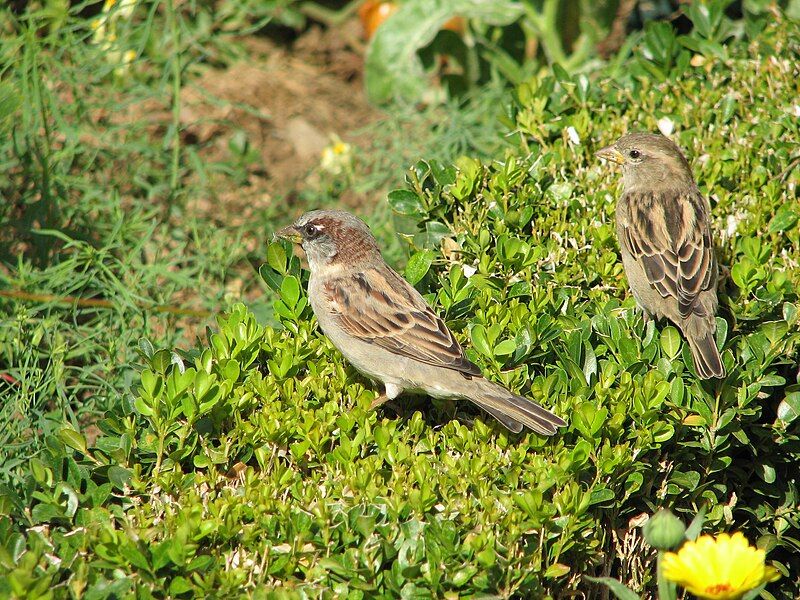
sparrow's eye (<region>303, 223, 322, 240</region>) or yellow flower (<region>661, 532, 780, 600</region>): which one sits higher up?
yellow flower (<region>661, 532, 780, 600</region>)

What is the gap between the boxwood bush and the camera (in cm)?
291

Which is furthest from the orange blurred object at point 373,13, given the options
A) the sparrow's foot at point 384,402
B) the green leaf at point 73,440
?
the green leaf at point 73,440

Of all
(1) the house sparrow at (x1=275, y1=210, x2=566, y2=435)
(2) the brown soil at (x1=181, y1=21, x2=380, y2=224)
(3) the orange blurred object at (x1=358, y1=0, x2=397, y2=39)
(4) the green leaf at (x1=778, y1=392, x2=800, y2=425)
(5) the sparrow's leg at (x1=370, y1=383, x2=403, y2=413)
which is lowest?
(2) the brown soil at (x1=181, y1=21, x2=380, y2=224)

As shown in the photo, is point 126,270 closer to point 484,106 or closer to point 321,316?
point 321,316

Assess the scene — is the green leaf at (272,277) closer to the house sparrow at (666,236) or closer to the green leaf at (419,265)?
the green leaf at (419,265)

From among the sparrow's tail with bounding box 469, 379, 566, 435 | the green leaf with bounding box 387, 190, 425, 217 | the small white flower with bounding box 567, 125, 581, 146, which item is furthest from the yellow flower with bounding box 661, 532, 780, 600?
the small white flower with bounding box 567, 125, 581, 146

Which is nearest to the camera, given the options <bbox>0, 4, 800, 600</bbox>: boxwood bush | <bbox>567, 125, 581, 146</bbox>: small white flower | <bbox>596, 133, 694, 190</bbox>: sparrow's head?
<bbox>0, 4, 800, 600</bbox>: boxwood bush

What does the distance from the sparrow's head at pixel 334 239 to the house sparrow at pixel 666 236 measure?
1.23 metres

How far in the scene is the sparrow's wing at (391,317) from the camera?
3803 mm

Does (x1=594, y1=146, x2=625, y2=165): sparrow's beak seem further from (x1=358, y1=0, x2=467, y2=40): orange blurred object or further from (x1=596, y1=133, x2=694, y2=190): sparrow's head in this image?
(x1=358, y1=0, x2=467, y2=40): orange blurred object

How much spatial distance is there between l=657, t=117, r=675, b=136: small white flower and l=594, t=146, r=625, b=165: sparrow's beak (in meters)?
0.52

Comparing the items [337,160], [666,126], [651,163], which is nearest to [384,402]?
[651,163]

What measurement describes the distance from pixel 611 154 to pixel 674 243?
703 millimetres

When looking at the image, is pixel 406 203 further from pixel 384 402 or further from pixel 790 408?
pixel 790 408
